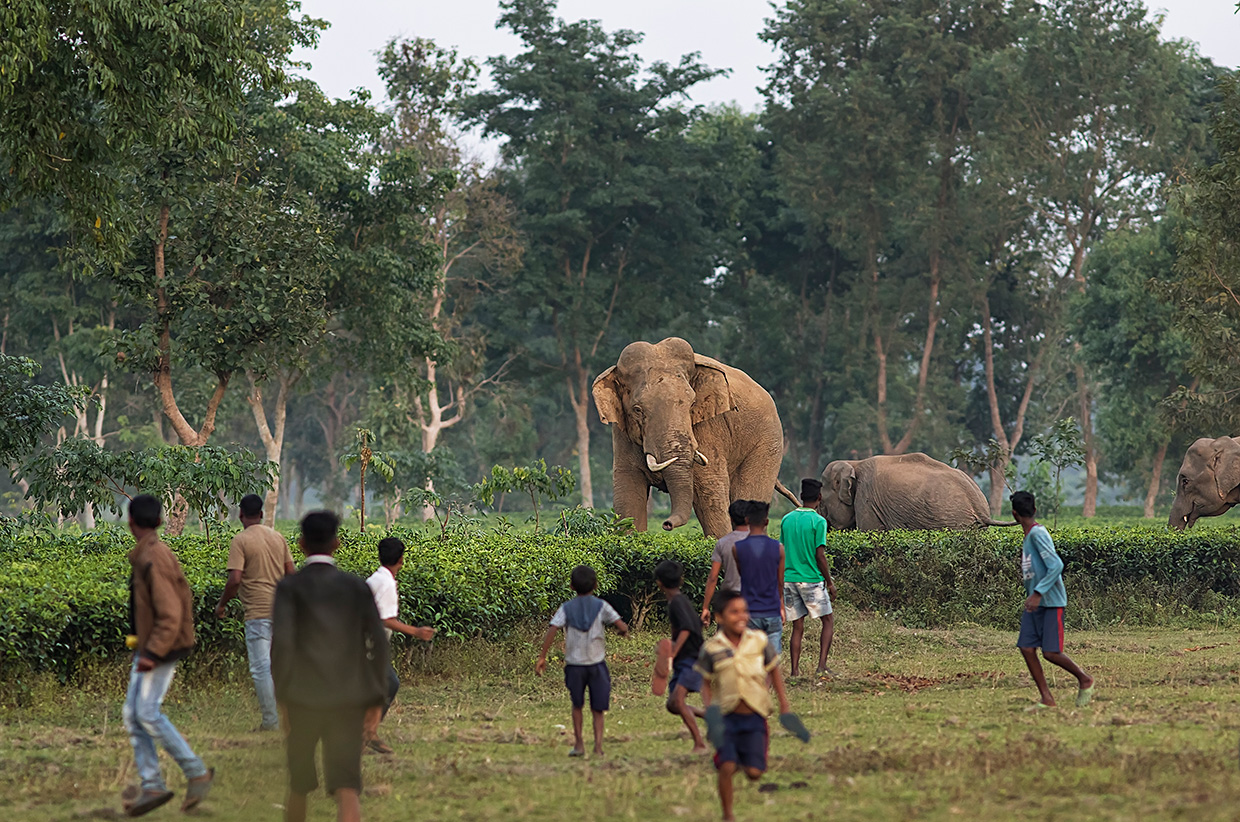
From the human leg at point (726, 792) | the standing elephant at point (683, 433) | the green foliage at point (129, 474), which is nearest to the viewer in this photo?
the human leg at point (726, 792)

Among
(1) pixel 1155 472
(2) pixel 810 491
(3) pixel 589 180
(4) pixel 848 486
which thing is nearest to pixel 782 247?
(3) pixel 589 180

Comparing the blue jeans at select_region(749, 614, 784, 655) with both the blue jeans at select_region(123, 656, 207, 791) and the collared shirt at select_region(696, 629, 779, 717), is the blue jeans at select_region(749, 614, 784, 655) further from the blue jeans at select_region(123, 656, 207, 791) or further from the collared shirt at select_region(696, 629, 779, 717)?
the blue jeans at select_region(123, 656, 207, 791)

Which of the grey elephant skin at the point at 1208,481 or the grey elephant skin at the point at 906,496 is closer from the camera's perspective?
the grey elephant skin at the point at 1208,481

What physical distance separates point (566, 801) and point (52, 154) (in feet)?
31.3

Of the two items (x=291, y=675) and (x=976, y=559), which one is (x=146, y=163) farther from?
(x=291, y=675)

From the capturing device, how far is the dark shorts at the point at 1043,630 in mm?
10141

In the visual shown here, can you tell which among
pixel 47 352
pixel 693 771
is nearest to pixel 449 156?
pixel 47 352

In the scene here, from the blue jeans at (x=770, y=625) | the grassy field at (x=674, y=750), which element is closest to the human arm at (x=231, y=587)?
the grassy field at (x=674, y=750)

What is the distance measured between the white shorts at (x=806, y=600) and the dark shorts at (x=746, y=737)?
511 centimetres

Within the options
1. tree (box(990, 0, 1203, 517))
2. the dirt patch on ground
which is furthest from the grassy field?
tree (box(990, 0, 1203, 517))

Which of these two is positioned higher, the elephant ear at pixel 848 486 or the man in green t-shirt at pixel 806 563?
the elephant ear at pixel 848 486

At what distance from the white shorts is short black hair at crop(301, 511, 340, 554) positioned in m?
5.92

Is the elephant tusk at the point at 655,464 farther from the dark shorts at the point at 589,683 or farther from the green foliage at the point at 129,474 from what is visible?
the dark shorts at the point at 589,683

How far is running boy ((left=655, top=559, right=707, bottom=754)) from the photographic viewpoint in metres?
8.59
